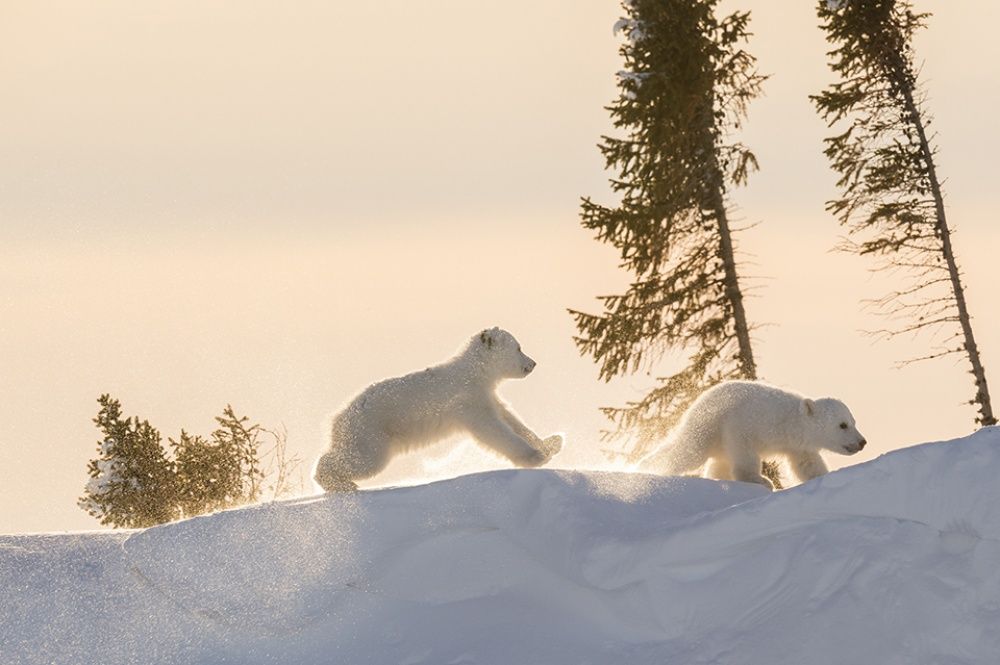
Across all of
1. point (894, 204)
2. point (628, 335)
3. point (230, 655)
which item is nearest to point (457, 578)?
point (230, 655)

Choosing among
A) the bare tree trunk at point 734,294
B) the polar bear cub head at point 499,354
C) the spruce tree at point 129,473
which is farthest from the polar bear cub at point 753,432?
the spruce tree at point 129,473

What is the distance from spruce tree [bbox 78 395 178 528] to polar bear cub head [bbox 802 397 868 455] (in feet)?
52.8

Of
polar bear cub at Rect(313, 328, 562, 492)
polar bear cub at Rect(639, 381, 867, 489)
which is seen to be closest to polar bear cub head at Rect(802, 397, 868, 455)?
polar bear cub at Rect(639, 381, 867, 489)

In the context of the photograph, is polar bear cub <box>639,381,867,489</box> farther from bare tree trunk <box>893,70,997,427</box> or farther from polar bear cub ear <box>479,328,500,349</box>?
bare tree trunk <box>893,70,997,427</box>

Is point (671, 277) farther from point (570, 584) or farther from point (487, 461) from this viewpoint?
point (570, 584)

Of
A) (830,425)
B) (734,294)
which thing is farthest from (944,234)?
(830,425)

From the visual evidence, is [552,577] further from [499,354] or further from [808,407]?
[808,407]

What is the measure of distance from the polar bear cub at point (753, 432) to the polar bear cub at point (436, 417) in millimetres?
1206

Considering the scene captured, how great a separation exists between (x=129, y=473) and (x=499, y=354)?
1522 cm

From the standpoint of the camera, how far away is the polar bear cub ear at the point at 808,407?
11.7 m

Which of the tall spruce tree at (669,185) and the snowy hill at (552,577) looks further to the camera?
the tall spruce tree at (669,185)

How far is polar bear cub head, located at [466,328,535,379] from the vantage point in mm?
11719

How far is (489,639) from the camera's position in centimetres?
833

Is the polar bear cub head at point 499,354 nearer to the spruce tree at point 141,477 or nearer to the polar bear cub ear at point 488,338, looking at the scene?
the polar bear cub ear at point 488,338
